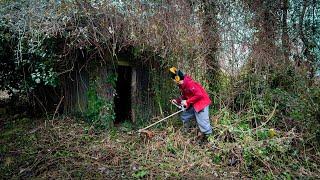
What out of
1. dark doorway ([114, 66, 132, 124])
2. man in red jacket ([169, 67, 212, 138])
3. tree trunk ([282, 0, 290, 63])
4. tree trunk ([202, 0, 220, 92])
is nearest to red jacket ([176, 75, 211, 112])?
man in red jacket ([169, 67, 212, 138])

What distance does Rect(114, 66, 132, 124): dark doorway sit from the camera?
8516 mm

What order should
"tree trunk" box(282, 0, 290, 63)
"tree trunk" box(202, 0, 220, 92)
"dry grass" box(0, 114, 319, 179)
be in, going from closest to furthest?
1. "dry grass" box(0, 114, 319, 179)
2. "tree trunk" box(202, 0, 220, 92)
3. "tree trunk" box(282, 0, 290, 63)

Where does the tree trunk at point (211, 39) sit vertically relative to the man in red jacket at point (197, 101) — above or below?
above

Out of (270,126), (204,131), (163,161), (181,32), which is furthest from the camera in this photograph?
(181,32)

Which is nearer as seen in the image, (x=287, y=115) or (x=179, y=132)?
(x=179, y=132)

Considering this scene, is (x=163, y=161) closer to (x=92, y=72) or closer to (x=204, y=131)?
(x=204, y=131)

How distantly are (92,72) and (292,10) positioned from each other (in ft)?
22.1

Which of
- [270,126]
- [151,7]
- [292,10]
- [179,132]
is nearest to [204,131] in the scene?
[179,132]

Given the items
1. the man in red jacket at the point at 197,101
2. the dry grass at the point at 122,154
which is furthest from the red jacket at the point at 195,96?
the dry grass at the point at 122,154

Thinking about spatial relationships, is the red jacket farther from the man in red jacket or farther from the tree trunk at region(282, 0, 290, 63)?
the tree trunk at region(282, 0, 290, 63)

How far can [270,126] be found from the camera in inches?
273

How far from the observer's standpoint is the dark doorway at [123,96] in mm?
8516

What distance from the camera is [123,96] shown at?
912 centimetres

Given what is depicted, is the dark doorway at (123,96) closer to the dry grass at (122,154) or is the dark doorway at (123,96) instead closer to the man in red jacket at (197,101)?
the dry grass at (122,154)
